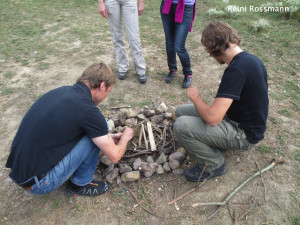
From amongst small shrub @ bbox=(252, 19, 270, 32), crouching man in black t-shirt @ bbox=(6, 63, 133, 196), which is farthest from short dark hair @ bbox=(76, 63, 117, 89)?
small shrub @ bbox=(252, 19, 270, 32)

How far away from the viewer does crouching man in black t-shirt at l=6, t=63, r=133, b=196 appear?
1.80m

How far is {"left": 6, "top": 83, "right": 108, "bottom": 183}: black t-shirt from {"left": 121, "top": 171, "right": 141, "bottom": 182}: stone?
814mm

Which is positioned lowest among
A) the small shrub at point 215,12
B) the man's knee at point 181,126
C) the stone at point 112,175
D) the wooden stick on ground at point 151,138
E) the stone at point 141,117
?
the stone at point 112,175

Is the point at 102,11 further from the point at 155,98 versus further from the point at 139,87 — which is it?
the point at 155,98

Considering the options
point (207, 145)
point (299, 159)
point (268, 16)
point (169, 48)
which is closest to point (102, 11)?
point (169, 48)

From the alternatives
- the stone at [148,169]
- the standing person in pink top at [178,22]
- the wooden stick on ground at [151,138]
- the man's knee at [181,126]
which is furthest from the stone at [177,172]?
the standing person in pink top at [178,22]

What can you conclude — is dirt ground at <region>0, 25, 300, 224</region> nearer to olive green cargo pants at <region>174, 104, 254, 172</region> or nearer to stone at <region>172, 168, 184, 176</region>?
stone at <region>172, 168, 184, 176</region>

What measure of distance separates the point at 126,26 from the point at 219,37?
228cm

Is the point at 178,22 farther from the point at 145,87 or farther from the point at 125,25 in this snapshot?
the point at 145,87

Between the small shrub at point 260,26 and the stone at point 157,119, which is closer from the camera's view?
the stone at point 157,119

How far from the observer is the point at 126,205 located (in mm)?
2355

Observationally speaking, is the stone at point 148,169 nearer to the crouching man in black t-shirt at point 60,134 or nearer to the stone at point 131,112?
the crouching man in black t-shirt at point 60,134

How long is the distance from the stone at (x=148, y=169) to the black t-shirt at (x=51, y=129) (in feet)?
2.93

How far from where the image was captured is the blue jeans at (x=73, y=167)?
1999 millimetres
